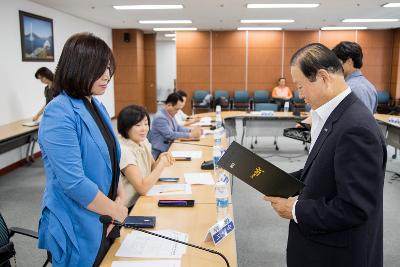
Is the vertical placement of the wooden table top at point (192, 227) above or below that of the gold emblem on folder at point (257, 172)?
below

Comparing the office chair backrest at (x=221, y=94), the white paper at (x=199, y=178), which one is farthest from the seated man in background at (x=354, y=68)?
the office chair backrest at (x=221, y=94)

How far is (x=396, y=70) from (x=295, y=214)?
436 inches

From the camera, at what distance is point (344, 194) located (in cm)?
117

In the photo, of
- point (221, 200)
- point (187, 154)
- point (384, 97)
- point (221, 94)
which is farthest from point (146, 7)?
point (384, 97)

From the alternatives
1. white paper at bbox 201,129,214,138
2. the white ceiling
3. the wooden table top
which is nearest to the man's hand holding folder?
the wooden table top

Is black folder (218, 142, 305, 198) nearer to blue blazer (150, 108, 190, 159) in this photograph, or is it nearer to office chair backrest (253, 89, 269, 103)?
blue blazer (150, 108, 190, 159)

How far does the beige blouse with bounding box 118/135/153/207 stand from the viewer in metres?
2.26

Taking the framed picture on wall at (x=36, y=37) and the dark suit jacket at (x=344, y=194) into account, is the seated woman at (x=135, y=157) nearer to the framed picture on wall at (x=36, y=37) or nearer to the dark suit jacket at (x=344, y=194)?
the dark suit jacket at (x=344, y=194)

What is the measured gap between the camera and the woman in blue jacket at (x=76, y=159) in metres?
1.31

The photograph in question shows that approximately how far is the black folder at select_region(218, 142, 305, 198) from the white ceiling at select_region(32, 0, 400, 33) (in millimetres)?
5507

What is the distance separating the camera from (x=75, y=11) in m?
7.64

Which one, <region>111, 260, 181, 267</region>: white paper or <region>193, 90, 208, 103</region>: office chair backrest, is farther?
<region>193, 90, 208, 103</region>: office chair backrest

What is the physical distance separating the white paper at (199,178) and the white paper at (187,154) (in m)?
0.57

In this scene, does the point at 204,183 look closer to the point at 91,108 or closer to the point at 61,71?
the point at 91,108
